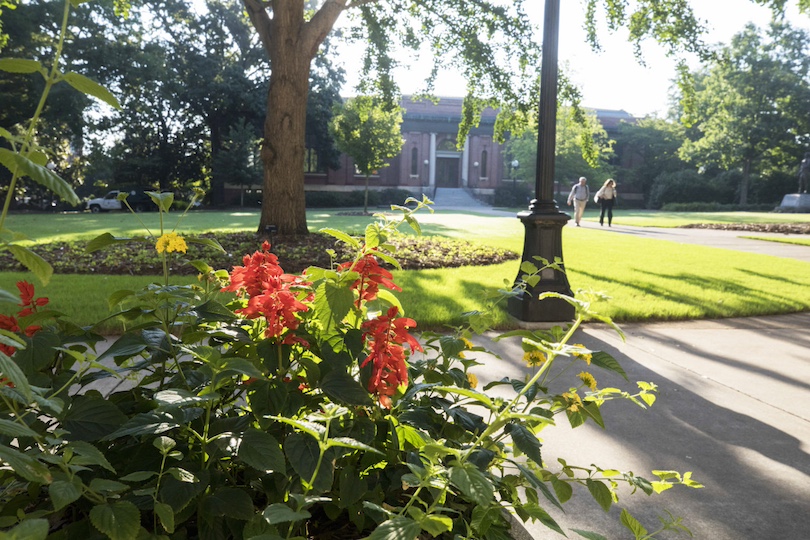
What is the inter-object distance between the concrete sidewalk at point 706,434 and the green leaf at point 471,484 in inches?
48.1

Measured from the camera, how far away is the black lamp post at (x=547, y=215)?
534cm

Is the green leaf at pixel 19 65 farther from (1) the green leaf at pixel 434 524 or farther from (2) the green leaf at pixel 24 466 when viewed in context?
(1) the green leaf at pixel 434 524

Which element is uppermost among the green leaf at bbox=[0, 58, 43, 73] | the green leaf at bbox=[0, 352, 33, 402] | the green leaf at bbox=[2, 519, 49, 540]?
the green leaf at bbox=[0, 58, 43, 73]

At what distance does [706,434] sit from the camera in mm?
3098

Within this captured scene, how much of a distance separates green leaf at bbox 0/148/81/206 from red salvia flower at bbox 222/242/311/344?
50cm

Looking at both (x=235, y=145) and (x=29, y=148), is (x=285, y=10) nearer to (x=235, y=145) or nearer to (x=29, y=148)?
(x=29, y=148)

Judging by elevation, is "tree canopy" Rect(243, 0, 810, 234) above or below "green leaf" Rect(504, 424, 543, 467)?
above

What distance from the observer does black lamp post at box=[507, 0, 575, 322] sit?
17.5ft

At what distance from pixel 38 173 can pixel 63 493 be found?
0.52 meters

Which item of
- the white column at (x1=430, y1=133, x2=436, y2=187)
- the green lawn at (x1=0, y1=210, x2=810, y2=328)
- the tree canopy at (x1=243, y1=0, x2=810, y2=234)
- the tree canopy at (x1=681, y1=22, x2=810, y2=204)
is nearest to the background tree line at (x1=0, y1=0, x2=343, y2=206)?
the white column at (x1=430, y1=133, x2=436, y2=187)

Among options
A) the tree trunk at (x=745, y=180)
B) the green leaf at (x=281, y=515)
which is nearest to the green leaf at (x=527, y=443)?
the green leaf at (x=281, y=515)

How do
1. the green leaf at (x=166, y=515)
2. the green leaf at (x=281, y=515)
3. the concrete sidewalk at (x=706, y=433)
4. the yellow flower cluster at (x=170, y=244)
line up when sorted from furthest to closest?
the concrete sidewalk at (x=706, y=433)
the yellow flower cluster at (x=170, y=244)
the green leaf at (x=166, y=515)
the green leaf at (x=281, y=515)

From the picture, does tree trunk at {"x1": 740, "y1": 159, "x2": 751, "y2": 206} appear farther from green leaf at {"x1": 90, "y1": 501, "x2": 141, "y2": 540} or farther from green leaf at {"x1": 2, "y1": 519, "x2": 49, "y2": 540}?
green leaf at {"x1": 2, "y1": 519, "x2": 49, "y2": 540}

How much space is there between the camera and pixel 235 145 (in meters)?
35.6
